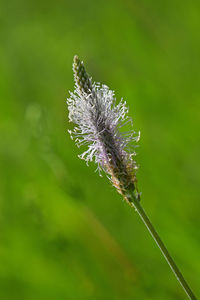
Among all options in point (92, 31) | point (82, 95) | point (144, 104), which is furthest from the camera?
point (92, 31)

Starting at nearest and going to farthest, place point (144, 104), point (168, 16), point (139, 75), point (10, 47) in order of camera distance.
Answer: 1. point (144, 104)
2. point (139, 75)
3. point (168, 16)
4. point (10, 47)

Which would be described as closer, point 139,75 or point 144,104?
point 144,104

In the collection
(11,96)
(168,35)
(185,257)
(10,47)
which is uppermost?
(10,47)

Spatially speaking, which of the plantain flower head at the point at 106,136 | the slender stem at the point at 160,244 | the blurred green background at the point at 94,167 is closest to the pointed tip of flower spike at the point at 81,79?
the plantain flower head at the point at 106,136

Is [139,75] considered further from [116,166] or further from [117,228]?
[116,166]

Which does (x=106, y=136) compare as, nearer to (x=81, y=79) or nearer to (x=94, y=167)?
(x=81, y=79)

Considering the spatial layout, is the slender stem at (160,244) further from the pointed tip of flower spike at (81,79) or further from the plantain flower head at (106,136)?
the pointed tip of flower spike at (81,79)

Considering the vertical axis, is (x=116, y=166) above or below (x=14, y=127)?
below

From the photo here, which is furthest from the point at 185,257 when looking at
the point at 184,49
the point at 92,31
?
the point at 92,31
